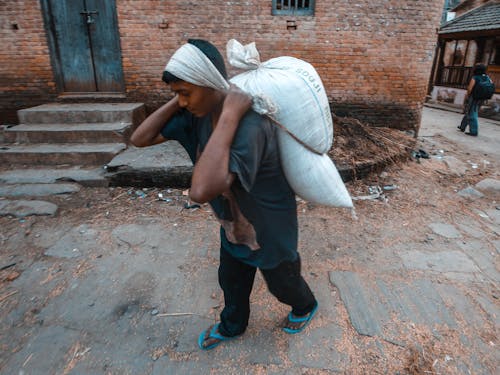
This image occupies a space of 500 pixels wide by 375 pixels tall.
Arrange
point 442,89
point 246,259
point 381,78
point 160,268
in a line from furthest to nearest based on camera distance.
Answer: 1. point 442,89
2. point 381,78
3. point 160,268
4. point 246,259

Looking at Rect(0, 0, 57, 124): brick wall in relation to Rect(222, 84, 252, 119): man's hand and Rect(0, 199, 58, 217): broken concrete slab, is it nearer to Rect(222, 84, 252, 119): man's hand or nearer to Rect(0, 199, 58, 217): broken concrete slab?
Rect(0, 199, 58, 217): broken concrete slab

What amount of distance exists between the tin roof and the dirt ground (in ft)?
Answer: 30.2

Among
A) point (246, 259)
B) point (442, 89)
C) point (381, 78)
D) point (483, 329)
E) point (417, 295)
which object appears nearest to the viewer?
point (246, 259)

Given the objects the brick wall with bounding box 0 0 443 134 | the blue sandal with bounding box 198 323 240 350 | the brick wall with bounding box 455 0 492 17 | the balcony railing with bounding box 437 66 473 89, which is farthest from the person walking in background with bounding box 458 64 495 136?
the brick wall with bounding box 455 0 492 17

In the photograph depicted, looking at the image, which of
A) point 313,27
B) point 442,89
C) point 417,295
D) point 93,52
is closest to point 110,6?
point 93,52

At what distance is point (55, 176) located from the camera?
14.5 ft

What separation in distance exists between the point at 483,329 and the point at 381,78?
4.76 metres

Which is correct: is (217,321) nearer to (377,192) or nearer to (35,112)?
(377,192)

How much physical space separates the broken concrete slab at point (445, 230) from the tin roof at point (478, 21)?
11233mm

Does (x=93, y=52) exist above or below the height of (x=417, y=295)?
above

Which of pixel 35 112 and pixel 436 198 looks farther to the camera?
pixel 35 112

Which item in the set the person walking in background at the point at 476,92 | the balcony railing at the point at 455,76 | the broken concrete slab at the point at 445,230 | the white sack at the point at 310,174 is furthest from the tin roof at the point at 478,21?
the white sack at the point at 310,174

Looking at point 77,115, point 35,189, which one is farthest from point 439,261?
point 77,115

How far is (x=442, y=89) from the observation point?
1473 cm
